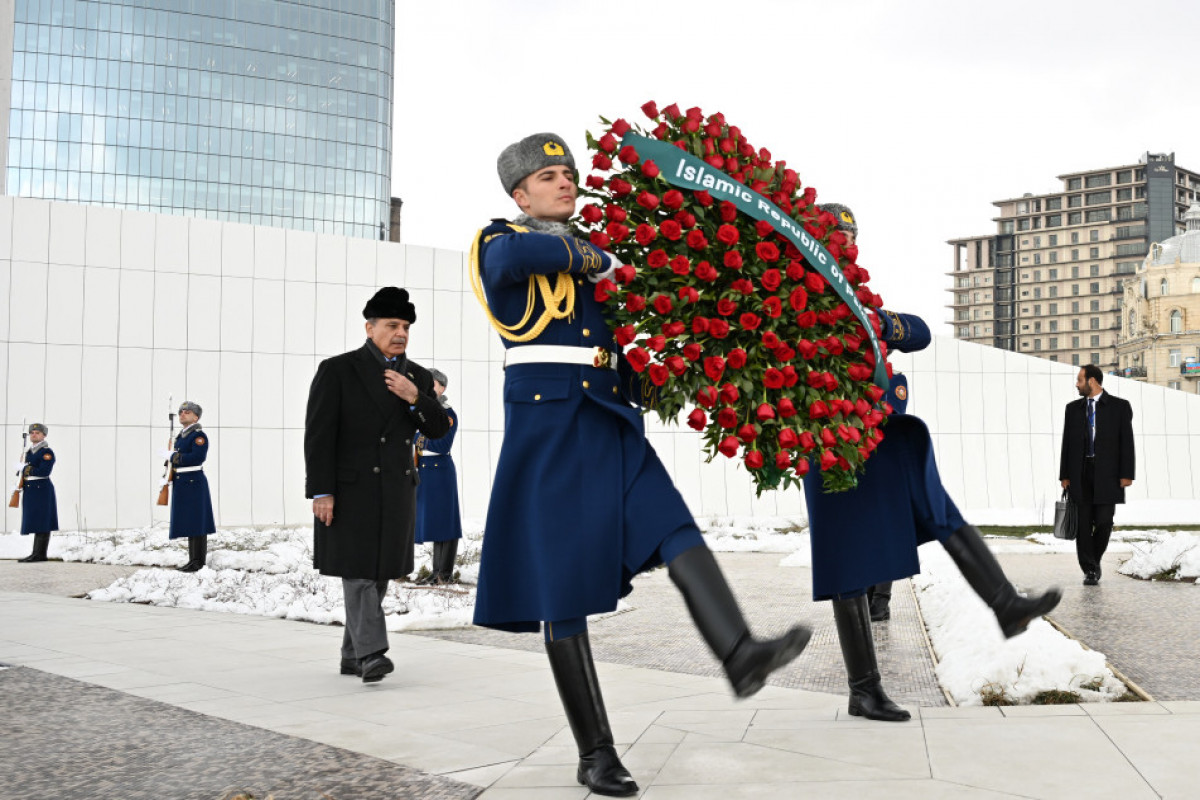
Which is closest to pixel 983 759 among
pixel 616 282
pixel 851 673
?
pixel 851 673

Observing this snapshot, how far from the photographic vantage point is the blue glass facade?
77312 mm

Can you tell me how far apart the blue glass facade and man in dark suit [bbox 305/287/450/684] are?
80748 millimetres

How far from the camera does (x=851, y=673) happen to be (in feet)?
13.6

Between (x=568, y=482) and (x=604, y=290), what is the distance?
59 cm

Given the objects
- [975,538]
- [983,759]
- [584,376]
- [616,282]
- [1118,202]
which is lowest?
[983,759]

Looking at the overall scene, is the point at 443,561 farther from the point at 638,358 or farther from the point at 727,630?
the point at 727,630

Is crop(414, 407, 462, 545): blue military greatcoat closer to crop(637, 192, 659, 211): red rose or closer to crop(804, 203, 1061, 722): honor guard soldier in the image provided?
crop(804, 203, 1061, 722): honor guard soldier

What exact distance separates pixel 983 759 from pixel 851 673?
0.84 meters

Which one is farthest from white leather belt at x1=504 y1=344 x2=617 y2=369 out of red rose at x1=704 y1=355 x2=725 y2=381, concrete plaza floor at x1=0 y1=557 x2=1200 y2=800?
concrete plaza floor at x1=0 y1=557 x2=1200 y2=800

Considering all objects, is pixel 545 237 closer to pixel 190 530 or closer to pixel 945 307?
pixel 190 530

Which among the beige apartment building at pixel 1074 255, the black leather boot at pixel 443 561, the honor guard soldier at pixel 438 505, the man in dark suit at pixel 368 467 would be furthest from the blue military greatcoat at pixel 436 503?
the beige apartment building at pixel 1074 255

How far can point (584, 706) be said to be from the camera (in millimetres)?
3275

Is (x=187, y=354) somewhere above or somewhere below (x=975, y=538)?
above

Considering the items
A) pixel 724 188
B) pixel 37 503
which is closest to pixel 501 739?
pixel 724 188
